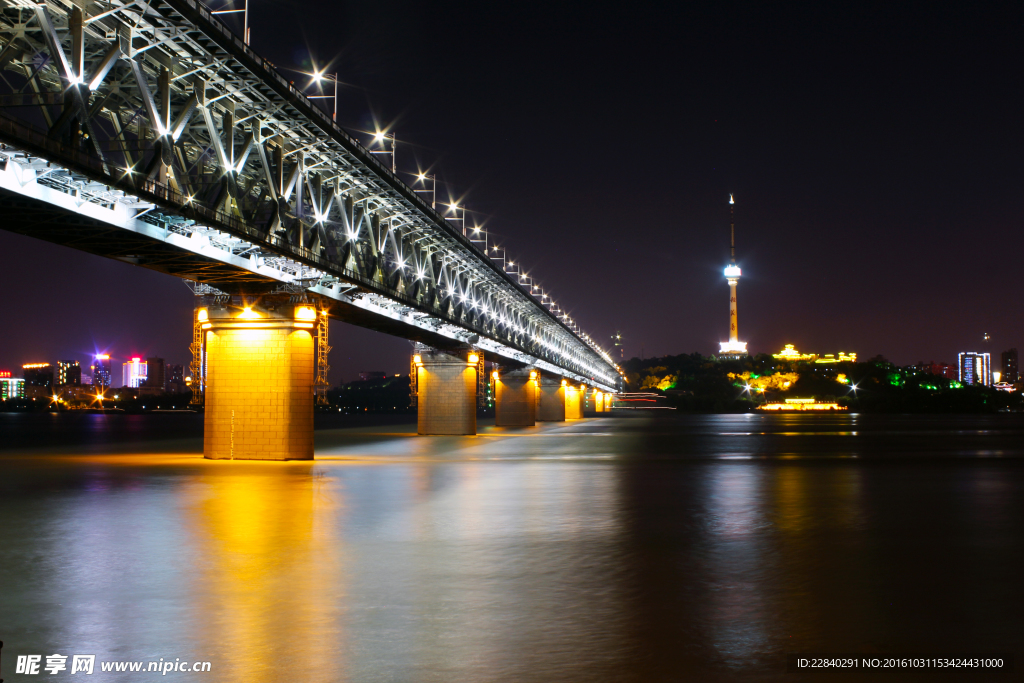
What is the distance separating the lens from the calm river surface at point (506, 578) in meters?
8.12

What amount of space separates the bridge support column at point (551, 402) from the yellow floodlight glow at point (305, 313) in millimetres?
101795

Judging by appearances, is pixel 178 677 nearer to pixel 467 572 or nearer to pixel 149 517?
pixel 467 572

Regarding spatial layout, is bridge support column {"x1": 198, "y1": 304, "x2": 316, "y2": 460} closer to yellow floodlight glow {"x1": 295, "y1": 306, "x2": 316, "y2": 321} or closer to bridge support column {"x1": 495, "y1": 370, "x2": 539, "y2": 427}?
yellow floodlight glow {"x1": 295, "y1": 306, "x2": 316, "y2": 321}

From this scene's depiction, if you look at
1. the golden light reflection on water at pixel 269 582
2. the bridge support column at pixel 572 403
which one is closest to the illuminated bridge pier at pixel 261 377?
the golden light reflection on water at pixel 269 582

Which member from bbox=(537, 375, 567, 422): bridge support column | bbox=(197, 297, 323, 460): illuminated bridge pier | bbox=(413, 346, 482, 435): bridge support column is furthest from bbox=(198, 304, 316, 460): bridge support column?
bbox=(537, 375, 567, 422): bridge support column

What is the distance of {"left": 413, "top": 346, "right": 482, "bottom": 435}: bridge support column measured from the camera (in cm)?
7294

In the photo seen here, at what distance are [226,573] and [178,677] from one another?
4.82 meters

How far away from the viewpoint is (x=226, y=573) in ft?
39.8

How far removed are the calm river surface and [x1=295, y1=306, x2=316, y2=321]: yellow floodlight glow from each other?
44.2 feet

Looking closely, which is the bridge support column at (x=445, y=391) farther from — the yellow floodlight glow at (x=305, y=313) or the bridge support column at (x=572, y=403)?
the bridge support column at (x=572, y=403)

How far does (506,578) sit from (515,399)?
94.3 meters

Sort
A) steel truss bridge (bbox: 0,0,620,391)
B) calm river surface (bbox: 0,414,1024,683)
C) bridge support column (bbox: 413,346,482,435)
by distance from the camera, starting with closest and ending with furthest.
A: calm river surface (bbox: 0,414,1024,683)
steel truss bridge (bbox: 0,0,620,391)
bridge support column (bbox: 413,346,482,435)

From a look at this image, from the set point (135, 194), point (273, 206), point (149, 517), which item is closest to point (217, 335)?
point (273, 206)

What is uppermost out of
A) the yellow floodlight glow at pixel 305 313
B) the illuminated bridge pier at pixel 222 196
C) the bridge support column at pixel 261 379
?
the illuminated bridge pier at pixel 222 196
